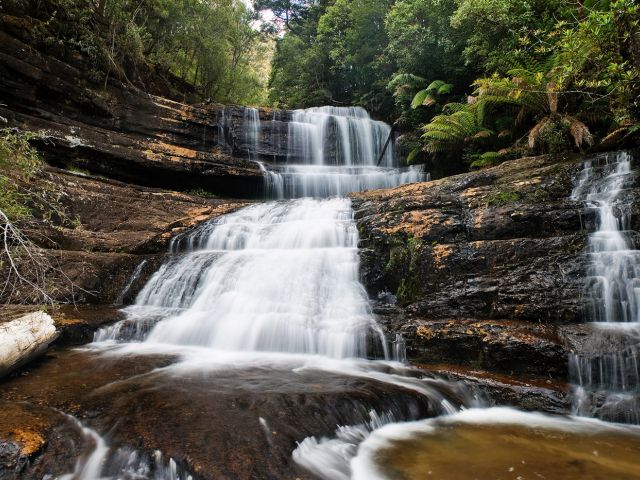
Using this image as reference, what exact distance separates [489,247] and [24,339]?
585 centimetres

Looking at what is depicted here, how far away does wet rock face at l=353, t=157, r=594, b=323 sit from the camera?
474cm

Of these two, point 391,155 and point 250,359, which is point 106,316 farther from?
point 391,155

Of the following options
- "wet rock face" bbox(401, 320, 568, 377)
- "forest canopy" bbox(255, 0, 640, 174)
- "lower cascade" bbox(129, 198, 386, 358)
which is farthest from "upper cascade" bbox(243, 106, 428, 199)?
"wet rock face" bbox(401, 320, 568, 377)

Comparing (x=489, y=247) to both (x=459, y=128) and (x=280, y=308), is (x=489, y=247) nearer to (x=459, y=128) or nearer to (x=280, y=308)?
(x=280, y=308)

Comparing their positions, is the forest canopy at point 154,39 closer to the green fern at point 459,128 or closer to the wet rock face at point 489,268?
the green fern at point 459,128

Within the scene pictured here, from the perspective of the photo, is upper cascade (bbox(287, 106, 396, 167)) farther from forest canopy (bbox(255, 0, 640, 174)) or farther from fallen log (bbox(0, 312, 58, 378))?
fallen log (bbox(0, 312, 58, 378))

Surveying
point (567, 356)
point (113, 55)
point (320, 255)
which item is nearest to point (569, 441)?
point (567, 356)

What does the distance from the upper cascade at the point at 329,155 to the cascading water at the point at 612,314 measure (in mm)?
7055

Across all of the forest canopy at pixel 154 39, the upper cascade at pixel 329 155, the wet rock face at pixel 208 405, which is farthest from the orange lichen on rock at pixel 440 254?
the forest canopy at pixel 154 39

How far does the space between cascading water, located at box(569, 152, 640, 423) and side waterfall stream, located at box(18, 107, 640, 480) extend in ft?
0.05

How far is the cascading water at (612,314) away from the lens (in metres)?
3.69

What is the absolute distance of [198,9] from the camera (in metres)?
15.6

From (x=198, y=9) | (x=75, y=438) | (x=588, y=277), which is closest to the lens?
(x=75, y=438)

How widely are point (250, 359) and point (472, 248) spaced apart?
3.47 metres
